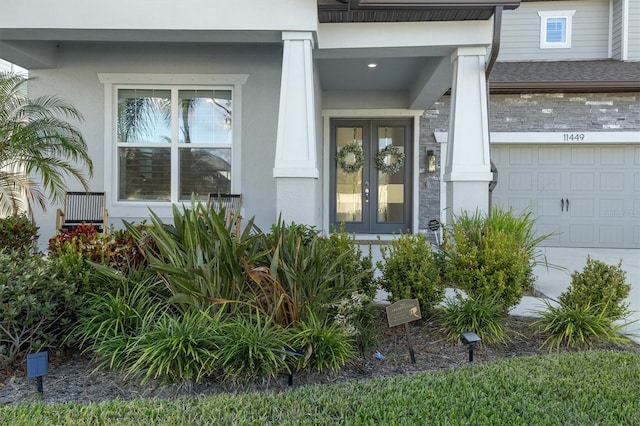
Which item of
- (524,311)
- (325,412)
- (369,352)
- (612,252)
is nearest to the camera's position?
(325,412)

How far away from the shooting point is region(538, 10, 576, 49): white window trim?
10.4 meters

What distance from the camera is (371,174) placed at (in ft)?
31.0

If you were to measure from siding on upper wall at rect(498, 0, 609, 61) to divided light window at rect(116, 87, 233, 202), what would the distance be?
713 centimetres

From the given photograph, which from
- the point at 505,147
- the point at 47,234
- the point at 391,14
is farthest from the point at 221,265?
the point at 505,147

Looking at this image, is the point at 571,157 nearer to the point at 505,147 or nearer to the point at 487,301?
the point at 505,147

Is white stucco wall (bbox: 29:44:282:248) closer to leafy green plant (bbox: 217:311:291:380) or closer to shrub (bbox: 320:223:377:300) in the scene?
shrub (bbox: 320:223:377:300)

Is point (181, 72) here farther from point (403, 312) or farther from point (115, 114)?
point (403, 312)

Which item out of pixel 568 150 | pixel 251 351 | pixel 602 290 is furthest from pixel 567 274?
pixel 251 351

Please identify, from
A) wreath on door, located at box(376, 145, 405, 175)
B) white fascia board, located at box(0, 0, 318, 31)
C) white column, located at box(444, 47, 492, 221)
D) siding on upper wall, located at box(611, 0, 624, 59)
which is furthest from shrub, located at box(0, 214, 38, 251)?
siding on upper wall, located at box(611, 0, 624, 59)

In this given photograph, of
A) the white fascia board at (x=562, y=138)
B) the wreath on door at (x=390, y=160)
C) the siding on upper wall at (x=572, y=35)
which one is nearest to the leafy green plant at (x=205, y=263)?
the wreath on door at (x=390, y=160)

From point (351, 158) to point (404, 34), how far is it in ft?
13.0

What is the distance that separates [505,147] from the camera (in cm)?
964

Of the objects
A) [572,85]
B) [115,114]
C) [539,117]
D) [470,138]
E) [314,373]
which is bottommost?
[314,373]

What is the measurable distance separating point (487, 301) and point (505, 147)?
264 inches
